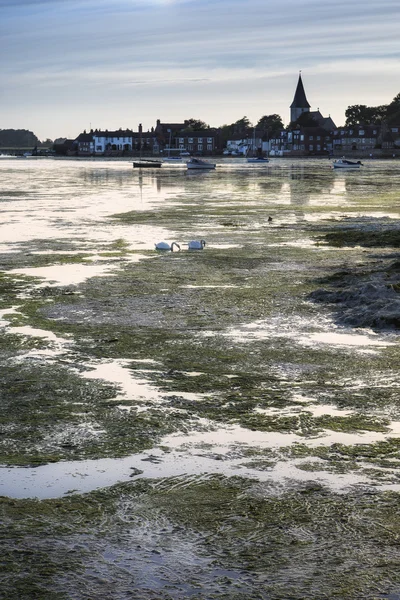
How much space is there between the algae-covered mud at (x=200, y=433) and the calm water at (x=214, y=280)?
4 centimetres

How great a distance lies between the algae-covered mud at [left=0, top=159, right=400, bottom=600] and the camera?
5.60m

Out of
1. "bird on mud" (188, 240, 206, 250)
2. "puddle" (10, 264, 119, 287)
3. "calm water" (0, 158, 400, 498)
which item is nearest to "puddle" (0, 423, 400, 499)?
"calm water" (0, 158, 400, 498)

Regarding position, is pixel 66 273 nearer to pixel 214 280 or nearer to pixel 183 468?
pixel 214 280

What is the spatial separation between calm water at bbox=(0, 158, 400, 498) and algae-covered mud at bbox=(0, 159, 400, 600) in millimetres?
40

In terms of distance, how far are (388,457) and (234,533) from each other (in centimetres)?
198

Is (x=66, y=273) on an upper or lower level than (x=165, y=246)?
lower

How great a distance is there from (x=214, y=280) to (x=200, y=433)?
31.2ft

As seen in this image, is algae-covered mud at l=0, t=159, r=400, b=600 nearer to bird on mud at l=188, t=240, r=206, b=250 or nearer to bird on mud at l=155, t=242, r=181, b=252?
bird on mud at l=155, t=242, r=181, b=252

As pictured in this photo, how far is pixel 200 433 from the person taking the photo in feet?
26.7

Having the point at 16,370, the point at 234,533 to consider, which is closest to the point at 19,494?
the point at 234,533

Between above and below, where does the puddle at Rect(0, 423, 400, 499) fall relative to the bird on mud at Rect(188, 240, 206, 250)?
below

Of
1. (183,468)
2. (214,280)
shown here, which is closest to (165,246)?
(214,280)

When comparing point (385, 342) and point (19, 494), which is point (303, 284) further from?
point (19, 494)

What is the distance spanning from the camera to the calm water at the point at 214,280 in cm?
726
